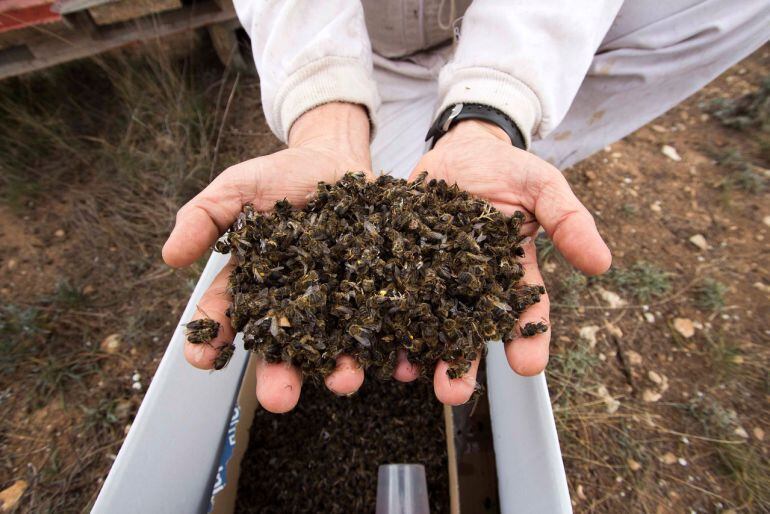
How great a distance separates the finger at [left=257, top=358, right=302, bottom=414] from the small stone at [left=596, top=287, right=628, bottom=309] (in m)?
1.78

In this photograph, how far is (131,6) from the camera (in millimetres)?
2984

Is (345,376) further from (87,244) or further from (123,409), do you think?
(87,244)

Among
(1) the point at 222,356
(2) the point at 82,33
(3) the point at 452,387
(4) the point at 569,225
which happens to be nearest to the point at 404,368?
(3) the point at 452,387

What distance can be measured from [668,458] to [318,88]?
2.22m

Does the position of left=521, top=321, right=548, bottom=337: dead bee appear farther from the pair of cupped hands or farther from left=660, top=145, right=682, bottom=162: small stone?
left=660, top=145, right=682, bottom=162: small stone

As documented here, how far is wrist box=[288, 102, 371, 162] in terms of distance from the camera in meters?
2.12

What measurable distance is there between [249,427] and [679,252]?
2.48m

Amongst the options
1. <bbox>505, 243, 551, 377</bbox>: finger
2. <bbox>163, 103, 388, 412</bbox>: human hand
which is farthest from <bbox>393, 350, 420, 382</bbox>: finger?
<bbox>505, 243, 551, 377</bbox>: finger

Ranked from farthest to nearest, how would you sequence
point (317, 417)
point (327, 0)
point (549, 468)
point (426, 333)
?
point (327, 0) → point (317, 417) → point (426, 333) → point (549, 468)

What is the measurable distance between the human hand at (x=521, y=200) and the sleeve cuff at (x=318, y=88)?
1.62 feet

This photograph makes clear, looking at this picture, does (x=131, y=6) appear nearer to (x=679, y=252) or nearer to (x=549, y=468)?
(x=549, y=468)

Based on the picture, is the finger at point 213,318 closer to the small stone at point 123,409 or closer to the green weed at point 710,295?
the small stone at point 123,409

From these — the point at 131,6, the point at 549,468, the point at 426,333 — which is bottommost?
the point at 549,468

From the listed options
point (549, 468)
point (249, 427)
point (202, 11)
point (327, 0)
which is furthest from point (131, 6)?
point (549, 468)
